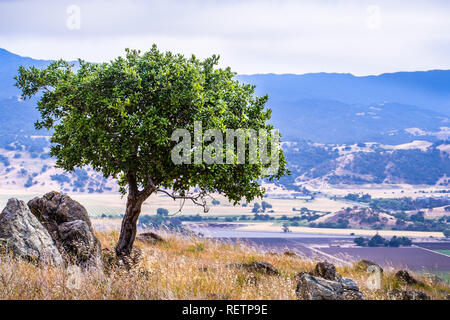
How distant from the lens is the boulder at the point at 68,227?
15.5 m

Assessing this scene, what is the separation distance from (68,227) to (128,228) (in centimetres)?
314

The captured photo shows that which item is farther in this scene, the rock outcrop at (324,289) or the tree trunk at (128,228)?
the tree trunk at (128,228)

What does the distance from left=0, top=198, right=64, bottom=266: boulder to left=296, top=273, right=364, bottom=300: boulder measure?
7291 mm

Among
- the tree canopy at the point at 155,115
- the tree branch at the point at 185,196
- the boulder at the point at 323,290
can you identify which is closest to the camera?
the boulder at the point at 323,290

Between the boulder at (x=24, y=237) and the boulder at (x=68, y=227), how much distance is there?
2.05ft

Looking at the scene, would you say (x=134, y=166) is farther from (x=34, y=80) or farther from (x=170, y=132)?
(x=34, y=80)

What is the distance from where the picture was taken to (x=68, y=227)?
16.5m

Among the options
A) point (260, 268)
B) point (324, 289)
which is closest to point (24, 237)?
point (260, 268)

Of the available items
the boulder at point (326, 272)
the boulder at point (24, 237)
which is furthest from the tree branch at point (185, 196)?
the boulder at point (326, 272)

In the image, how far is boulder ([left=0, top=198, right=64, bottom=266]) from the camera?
46.2ft

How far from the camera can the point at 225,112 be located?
1634cm

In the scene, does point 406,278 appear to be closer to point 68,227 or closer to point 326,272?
point 326,272

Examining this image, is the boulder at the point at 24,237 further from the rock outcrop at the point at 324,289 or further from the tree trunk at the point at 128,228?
the rock outcrop at the point at 324,289

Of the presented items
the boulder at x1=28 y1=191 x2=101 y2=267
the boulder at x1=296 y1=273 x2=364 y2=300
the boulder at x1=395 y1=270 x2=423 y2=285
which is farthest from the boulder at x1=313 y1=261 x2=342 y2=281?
the boulder at x1=28 y1=191 x2=101 y2=267
